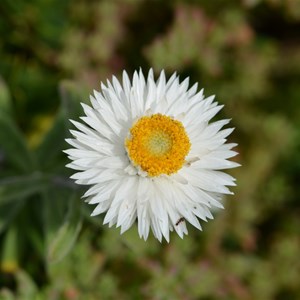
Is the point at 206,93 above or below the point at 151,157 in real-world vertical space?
above

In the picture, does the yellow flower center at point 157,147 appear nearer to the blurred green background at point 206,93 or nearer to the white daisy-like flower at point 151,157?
the white daisy-like flower at point 151,157

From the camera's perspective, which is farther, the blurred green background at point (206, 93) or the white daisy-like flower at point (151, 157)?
the blurred green background at point (206, 93)

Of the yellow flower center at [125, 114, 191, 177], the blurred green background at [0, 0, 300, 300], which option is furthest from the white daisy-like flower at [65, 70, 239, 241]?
the blurred green background at [0, 0, 300, 300]

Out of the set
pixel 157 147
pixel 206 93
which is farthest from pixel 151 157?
pixel 206 93

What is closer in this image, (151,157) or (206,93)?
(151,157)

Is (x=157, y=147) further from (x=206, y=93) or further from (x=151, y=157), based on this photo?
(x=206, y=93)

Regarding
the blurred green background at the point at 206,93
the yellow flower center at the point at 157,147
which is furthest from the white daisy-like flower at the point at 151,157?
the blurred green background at the point at 206,93
